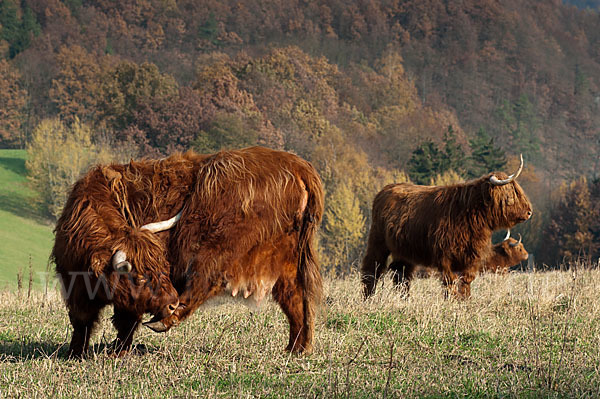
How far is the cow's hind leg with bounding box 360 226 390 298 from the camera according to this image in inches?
389

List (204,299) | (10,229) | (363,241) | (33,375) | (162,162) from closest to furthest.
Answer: (33,375)
(204,299)
(162,162)
(10,229)
(363,241)

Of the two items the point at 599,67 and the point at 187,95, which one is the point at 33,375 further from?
the point at 599,67

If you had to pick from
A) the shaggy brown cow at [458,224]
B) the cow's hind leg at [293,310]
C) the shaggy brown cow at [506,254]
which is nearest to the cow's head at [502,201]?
the shaggy brown cow at [458,224]

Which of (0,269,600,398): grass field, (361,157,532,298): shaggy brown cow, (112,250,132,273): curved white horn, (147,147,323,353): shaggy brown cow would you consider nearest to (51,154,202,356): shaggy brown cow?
(112,250,132,273): curved white horn

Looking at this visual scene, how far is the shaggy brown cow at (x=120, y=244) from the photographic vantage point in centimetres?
517

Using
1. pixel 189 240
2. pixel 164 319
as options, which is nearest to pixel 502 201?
pixel 189 240

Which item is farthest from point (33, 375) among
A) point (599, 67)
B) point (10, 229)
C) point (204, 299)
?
point (599, 67)

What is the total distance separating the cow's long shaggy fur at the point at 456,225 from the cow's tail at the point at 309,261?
337 cm

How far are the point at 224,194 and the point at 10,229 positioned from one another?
41.4m

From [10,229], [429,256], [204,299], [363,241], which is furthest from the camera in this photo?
[363,241]

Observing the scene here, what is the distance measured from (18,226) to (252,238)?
139 ft

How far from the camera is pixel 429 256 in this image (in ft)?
29.9

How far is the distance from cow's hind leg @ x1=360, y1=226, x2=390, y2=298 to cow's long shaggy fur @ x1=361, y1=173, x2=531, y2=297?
275 millimetres

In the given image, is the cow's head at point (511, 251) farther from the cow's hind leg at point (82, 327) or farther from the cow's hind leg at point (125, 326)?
the cow's hind leg at point (82, 327)
